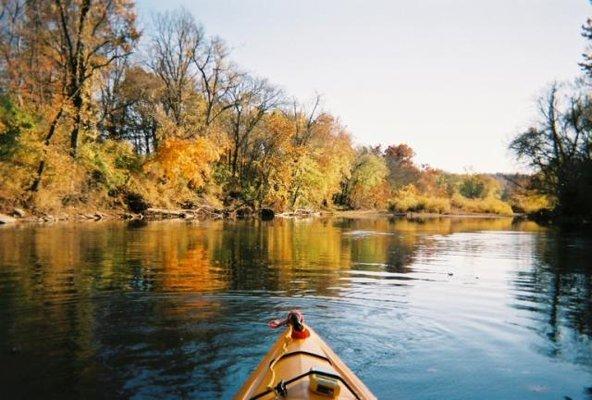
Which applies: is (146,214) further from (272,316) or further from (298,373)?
(298,373)

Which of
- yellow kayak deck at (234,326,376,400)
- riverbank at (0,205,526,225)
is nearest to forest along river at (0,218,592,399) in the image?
yellow kayak deck at (234,326,376,400)

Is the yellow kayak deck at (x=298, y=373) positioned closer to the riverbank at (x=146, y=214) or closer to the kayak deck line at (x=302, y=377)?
the kayak deck line at (x=302, y=377)

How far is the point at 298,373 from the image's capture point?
4.60 m

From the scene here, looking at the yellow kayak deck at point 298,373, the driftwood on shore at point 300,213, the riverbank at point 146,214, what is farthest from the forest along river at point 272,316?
the driftwood on shore at point 300,213

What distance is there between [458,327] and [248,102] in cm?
4497

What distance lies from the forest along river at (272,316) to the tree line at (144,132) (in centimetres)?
1538

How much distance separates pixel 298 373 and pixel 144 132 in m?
49.0

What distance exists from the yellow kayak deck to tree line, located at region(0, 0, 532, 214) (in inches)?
1153

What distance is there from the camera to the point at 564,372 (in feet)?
22.2

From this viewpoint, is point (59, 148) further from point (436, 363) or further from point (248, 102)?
point (436, 363)

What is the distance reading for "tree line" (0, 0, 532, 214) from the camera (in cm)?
3225

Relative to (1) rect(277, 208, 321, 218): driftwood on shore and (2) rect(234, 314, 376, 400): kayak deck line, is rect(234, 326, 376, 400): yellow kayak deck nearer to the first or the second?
(2) rect(234, 314, 376, 400): kayak deck line

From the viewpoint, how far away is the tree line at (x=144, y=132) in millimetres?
32250

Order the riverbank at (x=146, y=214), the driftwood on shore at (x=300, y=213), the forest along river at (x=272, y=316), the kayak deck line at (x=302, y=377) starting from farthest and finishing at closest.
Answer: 1. the driftwood on shore at (x=300, y=213)
2. the riverbank at (x=146, y=214)
3. the forest along river at (x=272, y=316)
4. the kayak deck line at (x=302, y=377)
